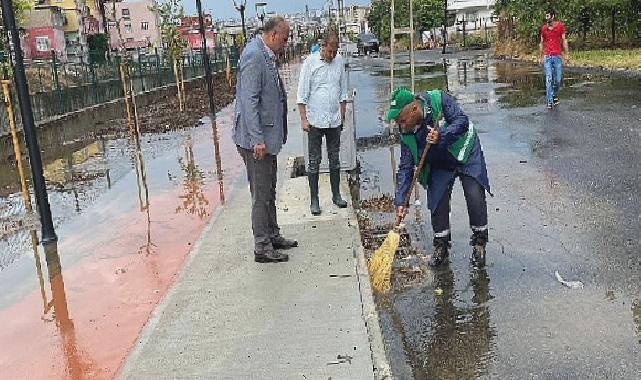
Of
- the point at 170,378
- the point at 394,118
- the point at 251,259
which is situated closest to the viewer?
the point at 170,378

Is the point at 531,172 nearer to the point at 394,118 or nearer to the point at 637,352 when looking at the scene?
the point at 394,118

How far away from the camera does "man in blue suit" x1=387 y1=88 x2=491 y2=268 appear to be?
506cm

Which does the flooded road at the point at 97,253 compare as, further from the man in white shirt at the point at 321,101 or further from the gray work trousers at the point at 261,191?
the man in white shirt at the point at 321,101

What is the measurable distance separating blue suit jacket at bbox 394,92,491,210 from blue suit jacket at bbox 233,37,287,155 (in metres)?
1.01

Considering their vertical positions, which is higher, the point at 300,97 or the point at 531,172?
the point at 300,97

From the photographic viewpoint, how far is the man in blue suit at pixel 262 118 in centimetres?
532

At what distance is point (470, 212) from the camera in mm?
5469

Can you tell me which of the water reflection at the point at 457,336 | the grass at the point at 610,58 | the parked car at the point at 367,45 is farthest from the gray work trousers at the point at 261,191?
the parked car at the point at 367,45

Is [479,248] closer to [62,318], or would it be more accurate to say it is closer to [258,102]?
[258,102]

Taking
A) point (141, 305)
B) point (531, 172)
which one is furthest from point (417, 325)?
point (531, 172)

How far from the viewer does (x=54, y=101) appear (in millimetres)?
15977

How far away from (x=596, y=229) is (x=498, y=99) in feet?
34.2

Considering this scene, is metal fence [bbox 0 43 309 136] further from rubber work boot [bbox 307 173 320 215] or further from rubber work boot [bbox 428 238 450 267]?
rubber work boot [bbox 428 238 450 267]

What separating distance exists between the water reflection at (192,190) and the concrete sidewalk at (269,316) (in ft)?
5.08
